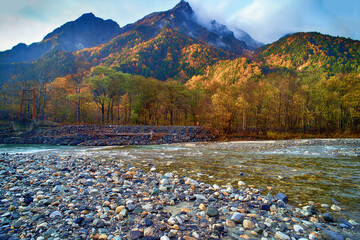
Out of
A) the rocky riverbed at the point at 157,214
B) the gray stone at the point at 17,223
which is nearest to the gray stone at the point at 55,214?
the rocky riverbed at the point at 157,214

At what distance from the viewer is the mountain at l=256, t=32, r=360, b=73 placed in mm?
119250

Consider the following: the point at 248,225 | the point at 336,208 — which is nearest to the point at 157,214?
the point at 248,225

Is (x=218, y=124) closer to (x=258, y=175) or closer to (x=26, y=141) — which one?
(x=258, y=175)

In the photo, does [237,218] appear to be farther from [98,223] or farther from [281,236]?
[98,223]

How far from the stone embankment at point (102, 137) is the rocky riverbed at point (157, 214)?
2116cm

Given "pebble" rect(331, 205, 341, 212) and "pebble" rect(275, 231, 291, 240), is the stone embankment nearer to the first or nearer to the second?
"pebble" rect(331, 205, 341, 212)

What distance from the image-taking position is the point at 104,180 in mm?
5477

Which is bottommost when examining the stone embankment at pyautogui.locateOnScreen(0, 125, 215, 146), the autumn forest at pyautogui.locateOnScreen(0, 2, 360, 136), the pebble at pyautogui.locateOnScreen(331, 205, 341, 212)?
the stone embankment at pyautogui.locateOnScreen(0, 125, 215, 146)

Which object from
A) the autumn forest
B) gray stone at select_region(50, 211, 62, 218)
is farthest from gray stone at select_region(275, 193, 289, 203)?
the autumn forest

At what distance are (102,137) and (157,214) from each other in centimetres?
2721

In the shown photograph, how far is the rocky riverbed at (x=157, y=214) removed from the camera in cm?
263

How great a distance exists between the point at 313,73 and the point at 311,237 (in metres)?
57.3

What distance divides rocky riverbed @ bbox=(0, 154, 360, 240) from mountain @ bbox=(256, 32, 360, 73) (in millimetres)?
140375

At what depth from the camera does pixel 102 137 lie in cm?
2719
